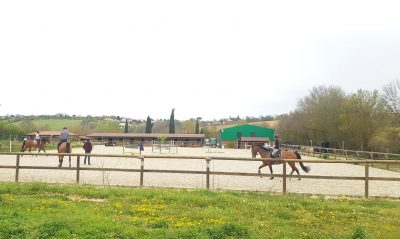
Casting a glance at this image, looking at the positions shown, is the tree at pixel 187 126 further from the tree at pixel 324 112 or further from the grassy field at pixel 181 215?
the grassy field at pixel 181 215

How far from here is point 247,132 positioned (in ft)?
277

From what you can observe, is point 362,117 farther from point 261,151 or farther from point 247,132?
point 247,132

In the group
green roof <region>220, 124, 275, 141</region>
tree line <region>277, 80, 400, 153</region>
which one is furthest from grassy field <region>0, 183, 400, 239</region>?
green roof <region>220, 124, 275, 141</region>

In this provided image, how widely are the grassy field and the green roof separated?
73.2m

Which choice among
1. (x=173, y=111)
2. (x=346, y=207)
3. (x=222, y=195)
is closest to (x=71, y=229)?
(x=222, y=195)

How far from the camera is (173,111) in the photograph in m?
102

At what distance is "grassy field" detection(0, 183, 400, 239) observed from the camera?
657 cm

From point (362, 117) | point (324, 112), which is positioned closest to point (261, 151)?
point (362, 117)

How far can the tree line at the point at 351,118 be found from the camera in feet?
129

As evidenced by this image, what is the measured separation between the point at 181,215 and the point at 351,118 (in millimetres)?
41157

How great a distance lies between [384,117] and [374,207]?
35.5m

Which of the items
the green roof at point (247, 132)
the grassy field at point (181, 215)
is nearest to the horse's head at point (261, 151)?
the grassy field at point (181, 215)

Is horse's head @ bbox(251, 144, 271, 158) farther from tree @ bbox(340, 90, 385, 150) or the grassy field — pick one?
tree @ bbox(340, 90, 385, 150)

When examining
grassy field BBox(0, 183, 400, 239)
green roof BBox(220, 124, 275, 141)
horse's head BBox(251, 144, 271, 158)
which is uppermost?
green roof BBox(220, 124, 275, 141)
